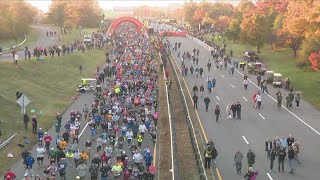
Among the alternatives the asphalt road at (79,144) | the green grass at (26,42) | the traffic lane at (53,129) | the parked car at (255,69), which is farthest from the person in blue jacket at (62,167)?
the green grass at (26,42)

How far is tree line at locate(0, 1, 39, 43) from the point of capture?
283ft

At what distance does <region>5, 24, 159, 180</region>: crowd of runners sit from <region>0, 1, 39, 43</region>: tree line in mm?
44586

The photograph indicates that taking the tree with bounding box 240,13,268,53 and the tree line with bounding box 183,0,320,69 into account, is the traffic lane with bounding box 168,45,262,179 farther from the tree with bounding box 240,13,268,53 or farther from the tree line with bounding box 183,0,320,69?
the tree with bounding box 240,13,268,53

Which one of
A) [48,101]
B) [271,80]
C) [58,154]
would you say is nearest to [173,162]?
[58,154]

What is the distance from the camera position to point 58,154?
901 inches

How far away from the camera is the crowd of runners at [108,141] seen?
831 inches

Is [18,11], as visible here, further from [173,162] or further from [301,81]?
[173,162]

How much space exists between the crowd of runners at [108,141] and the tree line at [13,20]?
44.6 meters

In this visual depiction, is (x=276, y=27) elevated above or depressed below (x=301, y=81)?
above

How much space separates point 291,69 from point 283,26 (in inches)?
426

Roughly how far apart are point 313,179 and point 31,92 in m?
27.2

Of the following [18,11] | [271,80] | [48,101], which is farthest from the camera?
[18,11]

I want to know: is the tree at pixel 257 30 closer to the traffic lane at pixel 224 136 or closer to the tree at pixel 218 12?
the traffic lane at pixel 224 136

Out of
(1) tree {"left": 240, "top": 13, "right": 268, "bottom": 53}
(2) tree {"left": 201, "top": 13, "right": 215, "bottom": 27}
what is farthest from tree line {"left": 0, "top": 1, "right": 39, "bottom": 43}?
(2) tree {"left": 201, "top": 13, "right": 215, "bottom": 27}
